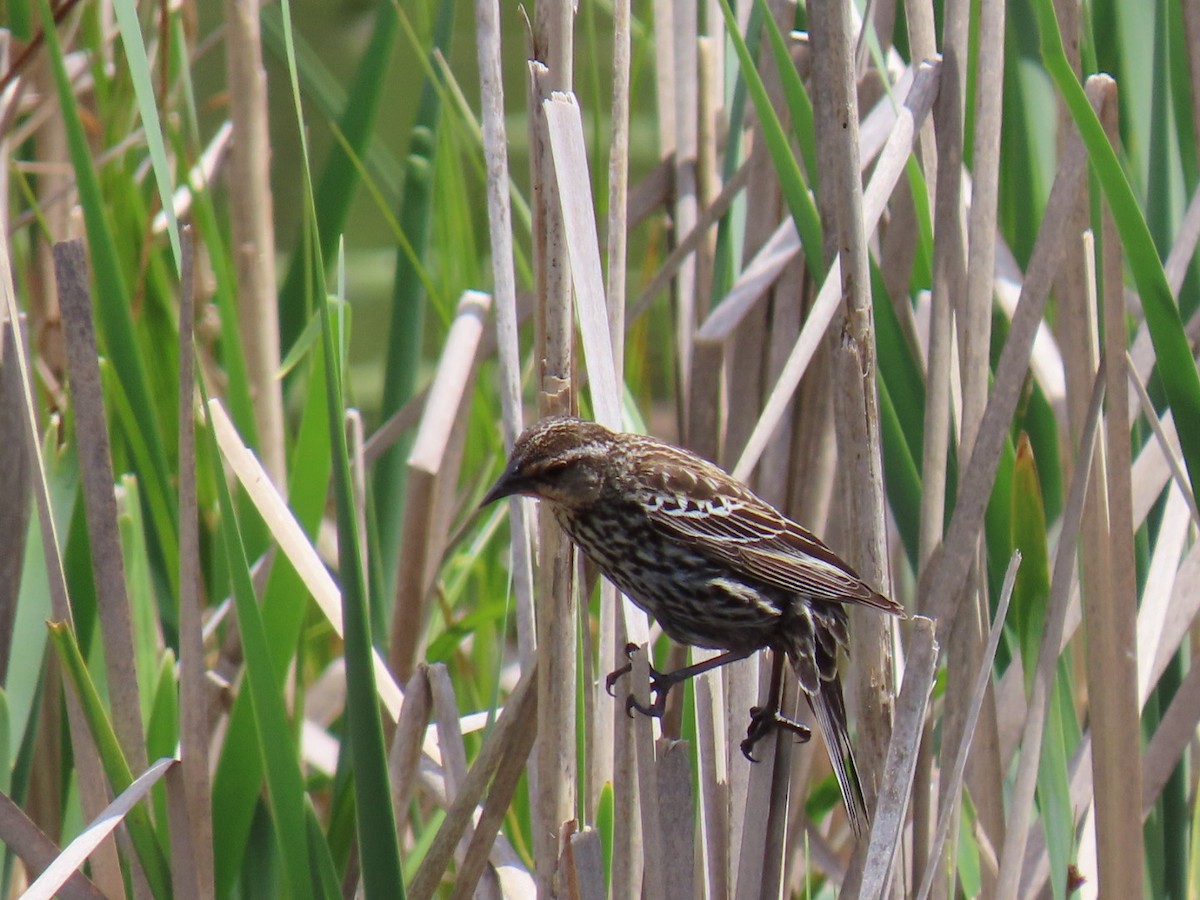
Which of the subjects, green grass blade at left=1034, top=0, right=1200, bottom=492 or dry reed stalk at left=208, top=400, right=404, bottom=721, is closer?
green grass blade at left=1034, top=0, right=1200, bottom=492

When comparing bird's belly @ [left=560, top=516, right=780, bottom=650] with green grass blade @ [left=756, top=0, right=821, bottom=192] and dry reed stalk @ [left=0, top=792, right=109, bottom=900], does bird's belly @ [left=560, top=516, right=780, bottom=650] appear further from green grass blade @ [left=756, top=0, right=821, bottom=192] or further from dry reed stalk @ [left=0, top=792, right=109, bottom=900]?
dry reed stalk @ [left=0, top=792, right=109, bottom=900]

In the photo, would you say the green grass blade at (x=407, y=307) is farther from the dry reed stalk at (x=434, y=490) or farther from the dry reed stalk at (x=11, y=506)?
the dry reed stalk at (x=11, y=506)

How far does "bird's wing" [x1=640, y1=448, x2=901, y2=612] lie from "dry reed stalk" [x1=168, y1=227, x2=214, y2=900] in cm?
55

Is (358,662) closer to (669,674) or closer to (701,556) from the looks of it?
(669,674)

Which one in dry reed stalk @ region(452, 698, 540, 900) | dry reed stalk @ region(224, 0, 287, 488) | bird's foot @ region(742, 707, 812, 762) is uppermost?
dry reed stalk @ region(224, 0, 287, 488)

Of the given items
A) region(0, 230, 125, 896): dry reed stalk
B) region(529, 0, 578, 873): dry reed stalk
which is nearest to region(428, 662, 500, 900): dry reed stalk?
region(529, 0, 578, 873): dry reed stalk

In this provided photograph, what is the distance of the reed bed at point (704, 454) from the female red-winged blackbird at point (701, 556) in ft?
0.14

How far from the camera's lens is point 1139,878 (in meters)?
1.65

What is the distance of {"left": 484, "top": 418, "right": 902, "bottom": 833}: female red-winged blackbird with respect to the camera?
1575 mm

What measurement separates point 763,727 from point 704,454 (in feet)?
2.01

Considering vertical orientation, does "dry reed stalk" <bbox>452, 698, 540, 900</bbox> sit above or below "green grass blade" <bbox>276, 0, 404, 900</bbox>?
below

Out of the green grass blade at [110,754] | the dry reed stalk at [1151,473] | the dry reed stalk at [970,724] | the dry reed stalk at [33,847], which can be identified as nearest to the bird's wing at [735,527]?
the dry reed stalk at [970,724]

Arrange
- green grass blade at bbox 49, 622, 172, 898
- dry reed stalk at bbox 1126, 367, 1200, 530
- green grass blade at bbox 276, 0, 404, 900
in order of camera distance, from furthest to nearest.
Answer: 1. dry reed stalk at bbox 1126, 367, 1200, 530
2. green grass blade at bbox 49, 622, 172, 898
3. green grass blade at bbox 276, 0, 404, 900

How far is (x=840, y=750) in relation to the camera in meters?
1.52
